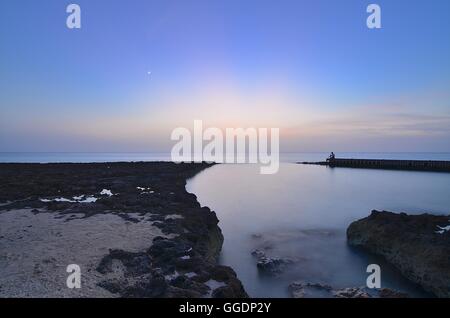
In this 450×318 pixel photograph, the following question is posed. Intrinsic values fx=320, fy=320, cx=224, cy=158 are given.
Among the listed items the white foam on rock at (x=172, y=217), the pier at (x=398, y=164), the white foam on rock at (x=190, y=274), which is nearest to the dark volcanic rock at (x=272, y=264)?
the white foam on rock at (x=190, y=274)

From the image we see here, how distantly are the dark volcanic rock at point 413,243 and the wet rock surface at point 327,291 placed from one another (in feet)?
5.76

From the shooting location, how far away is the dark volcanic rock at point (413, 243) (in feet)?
32.5

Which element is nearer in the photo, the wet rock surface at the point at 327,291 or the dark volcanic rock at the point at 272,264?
the wet rock surface at the point at 327,291

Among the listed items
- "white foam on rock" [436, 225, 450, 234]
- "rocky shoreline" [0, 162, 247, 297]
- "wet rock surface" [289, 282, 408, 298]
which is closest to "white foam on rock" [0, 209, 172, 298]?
"rocky shoreline" [0, 162, 247, 297]

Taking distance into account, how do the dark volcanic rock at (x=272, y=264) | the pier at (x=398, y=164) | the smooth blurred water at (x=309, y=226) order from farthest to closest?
the pier at (x=398, y=164)
the dark volcanic rock at (x=272, y=264)
the smooth blurred water at (x=309, y=226)

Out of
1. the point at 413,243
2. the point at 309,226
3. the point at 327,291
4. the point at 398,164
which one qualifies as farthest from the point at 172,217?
the point at 398,164

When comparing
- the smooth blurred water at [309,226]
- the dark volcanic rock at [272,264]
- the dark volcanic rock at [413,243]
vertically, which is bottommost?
the smooth blurred water at [309,226]

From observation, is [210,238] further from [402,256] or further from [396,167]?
[396,167]

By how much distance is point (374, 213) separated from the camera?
15539 mm

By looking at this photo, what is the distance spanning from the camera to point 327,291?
10133 mm

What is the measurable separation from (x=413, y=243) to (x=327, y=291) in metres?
4.19

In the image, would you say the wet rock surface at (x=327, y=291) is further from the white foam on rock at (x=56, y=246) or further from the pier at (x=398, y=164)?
the pier at (x=398, y=164)
